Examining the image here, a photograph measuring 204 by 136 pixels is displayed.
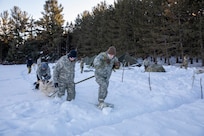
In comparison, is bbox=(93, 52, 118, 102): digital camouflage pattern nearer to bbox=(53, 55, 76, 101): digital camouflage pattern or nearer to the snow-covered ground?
the snow-covered ground

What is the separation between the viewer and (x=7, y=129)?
532cm

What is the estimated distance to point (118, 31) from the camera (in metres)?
38.1

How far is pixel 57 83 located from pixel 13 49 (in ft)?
156

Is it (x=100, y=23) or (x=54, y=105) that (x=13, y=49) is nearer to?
(x=100, y=23)

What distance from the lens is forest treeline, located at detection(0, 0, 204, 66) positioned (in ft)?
90.7

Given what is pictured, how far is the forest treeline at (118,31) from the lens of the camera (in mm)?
27656

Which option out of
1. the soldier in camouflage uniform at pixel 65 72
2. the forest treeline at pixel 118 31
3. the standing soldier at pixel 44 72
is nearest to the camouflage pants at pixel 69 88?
the soldier in camouflage uniform at pixel 65 72

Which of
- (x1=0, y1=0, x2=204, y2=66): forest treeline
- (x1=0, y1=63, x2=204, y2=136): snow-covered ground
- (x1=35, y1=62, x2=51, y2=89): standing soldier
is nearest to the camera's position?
(x1=0, y1=63, x2=204, y2=136): snow-covered ground

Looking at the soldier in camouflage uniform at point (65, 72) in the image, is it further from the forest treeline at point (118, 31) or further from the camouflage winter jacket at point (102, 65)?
the forest treeline at point (118, 31)

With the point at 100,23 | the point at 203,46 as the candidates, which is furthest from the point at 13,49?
the point at 203,46

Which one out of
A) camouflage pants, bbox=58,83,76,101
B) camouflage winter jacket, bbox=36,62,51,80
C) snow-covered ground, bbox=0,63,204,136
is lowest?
snow-covered ground, bbox=0,63,204,136

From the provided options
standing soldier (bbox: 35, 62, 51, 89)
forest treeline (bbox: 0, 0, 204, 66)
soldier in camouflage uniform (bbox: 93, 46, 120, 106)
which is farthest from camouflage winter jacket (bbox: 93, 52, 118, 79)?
forest treeline (bbox: 0, 0, 204, 66)

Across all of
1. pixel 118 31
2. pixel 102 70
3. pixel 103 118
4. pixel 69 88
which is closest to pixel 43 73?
pixel 69 88

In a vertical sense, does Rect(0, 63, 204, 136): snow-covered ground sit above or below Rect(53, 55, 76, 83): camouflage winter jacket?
below
